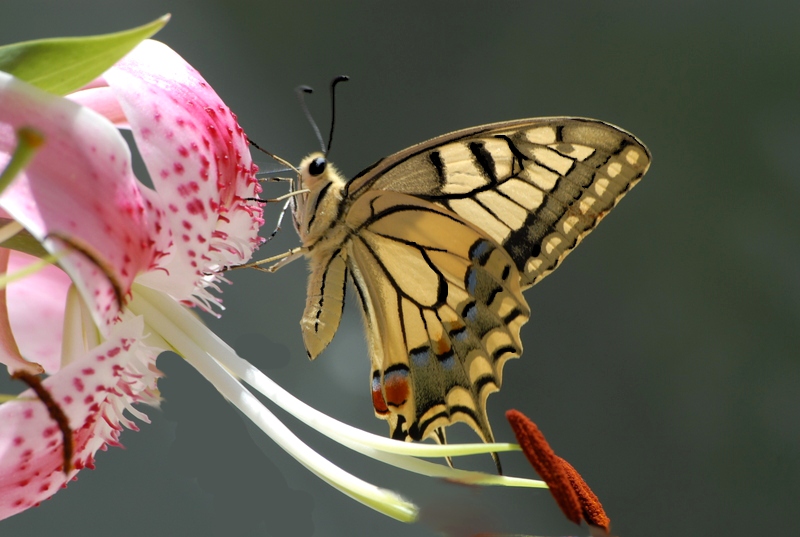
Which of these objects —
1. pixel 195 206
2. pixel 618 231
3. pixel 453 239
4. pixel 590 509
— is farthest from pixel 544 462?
pixel 618 231

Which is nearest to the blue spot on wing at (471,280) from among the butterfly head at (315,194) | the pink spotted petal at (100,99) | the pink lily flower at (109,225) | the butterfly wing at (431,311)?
the butterfly wing at (431,311)

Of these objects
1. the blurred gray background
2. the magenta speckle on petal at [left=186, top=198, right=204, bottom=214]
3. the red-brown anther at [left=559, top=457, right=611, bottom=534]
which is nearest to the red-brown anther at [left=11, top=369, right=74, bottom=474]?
the magenta speckle on petal at [left=186, top=198, right=204, bottom=214]

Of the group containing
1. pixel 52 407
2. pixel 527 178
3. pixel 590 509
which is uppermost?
pixel 527 178

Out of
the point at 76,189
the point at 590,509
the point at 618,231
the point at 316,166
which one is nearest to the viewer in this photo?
the point at 76,189

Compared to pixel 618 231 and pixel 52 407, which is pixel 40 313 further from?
pixel 618 231

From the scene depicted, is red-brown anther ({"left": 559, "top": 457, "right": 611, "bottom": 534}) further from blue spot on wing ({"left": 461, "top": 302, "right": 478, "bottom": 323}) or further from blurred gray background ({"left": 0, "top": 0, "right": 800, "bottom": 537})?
blurred gray background ({"left": 0, "top": 0, "right": 800, "bottom": 537})
